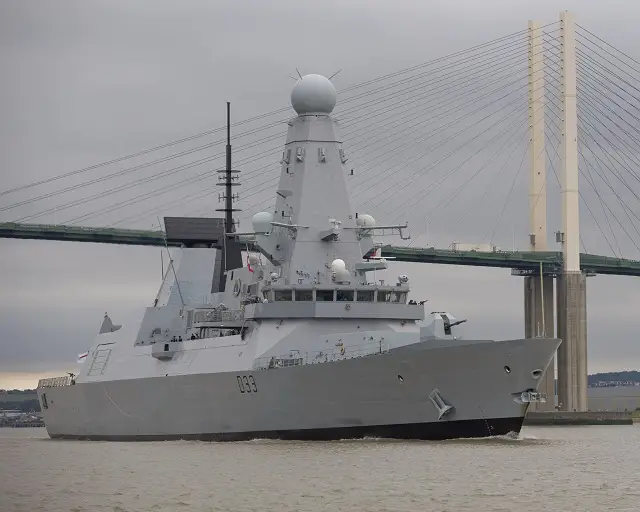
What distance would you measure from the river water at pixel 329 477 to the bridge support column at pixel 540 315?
A: 25.9m

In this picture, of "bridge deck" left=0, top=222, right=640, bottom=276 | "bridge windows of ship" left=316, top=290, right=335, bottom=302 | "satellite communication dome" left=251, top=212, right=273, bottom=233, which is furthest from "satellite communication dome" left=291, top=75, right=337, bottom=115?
"bridge deck" left=0, top=222, right=640, bottom=276

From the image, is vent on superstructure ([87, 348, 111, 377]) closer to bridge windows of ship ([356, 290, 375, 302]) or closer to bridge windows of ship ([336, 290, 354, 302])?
bridge windows of ship ([336, 290, 354, 302])

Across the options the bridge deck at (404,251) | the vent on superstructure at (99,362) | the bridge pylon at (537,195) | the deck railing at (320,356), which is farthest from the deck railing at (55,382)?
the bridge pylon at (537,195)

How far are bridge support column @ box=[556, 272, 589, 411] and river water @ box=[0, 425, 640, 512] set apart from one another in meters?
24.4

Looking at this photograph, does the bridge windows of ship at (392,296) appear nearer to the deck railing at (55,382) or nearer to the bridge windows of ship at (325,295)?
A: the bridge windows of ship at (325,295)

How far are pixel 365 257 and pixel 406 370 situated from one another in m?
5.18

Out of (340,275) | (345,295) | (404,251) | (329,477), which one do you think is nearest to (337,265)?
(340,275)

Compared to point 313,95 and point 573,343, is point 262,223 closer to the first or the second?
point 313,95

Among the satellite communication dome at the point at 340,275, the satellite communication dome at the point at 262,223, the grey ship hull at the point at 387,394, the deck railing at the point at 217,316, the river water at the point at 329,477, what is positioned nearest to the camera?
the river water at the point at 329,477

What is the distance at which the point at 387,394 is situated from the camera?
84.3 ft

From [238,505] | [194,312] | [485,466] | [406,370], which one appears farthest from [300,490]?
[194,312]

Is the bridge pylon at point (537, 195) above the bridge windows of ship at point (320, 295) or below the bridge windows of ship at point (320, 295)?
above

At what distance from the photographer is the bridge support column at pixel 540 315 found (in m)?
53.5

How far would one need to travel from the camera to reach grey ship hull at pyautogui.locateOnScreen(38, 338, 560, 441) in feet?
82.6
